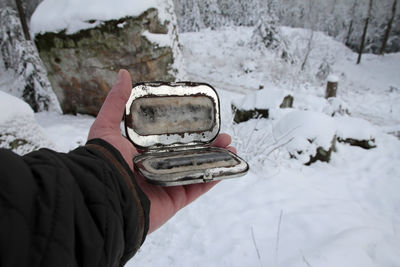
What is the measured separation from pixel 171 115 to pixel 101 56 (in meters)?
4.41

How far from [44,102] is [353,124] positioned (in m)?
11.1

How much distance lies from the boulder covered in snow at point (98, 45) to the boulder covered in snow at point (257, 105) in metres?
2.13

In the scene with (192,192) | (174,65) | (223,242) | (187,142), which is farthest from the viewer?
(174,65)

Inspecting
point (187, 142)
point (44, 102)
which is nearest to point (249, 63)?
point (44, 102)

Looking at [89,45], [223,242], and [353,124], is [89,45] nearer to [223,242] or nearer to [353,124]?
[223,242]

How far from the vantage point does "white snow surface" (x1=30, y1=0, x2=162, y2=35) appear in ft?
17.0

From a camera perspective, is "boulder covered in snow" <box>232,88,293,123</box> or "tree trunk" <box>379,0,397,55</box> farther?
→ "tree trunk" <box>379,0,397,55</box>

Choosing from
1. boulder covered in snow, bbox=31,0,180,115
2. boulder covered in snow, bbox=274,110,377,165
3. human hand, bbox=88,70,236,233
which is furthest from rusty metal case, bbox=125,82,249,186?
boulder covered in snow, bbox=31,0,180,115

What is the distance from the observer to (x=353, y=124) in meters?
6.07

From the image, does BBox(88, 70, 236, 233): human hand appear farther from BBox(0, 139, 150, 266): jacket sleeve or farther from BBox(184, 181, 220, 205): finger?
BBox(0, 139, 150, 266): jacket sleeve

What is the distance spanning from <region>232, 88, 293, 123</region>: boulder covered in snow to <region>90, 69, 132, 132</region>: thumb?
4.43 metres

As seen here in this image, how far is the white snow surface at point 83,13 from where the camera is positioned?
5.20 meters

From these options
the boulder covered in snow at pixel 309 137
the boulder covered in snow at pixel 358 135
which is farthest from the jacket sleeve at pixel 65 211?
the boulder covered in snow at pixel 358 135

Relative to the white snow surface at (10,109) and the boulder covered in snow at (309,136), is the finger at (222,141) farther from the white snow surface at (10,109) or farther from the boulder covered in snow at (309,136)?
the white snow surface at (10,109)
